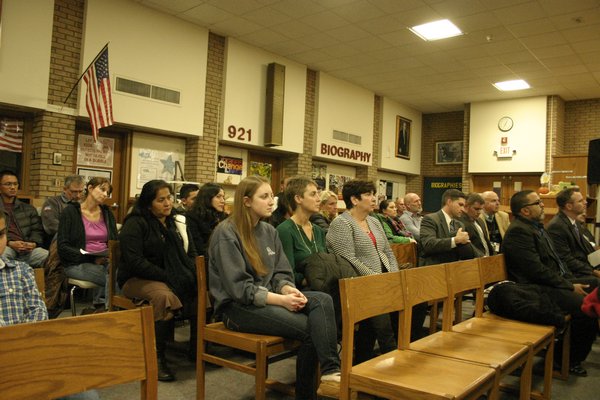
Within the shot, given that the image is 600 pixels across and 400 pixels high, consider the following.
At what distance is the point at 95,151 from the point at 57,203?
175 centimetres

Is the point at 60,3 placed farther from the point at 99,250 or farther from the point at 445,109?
the point at 445,109

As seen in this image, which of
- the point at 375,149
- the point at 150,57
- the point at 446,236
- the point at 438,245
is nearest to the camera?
the point at 438,245

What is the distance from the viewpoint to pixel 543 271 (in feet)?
11.3

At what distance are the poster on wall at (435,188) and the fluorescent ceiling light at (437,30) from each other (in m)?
5.44

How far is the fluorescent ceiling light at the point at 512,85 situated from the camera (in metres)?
9.62

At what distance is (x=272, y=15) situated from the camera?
6.89 meters

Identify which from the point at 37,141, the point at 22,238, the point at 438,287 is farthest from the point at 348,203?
the point at 37,141

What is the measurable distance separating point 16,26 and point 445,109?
9.80m

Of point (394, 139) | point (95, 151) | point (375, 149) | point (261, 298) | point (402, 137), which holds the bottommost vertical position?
point (261, 298)

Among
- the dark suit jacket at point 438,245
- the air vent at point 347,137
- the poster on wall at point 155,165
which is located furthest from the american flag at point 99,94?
the air vent at point 347,137

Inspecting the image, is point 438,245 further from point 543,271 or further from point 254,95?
point 254,95

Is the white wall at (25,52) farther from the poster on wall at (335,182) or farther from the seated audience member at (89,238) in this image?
the poster on wall at (335,182)

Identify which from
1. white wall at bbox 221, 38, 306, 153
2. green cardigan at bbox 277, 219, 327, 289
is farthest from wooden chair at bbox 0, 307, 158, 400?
white wall at bbox 221, 38, 306, 153

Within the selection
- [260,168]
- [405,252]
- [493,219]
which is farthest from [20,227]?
[493,219]
